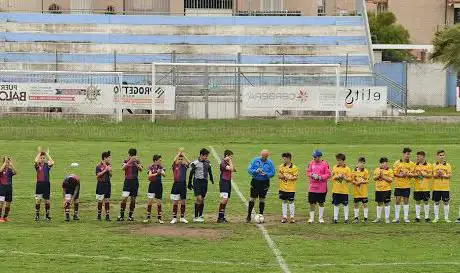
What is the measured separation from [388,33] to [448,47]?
22.7 metres

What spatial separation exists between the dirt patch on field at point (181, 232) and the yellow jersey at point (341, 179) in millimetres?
3483

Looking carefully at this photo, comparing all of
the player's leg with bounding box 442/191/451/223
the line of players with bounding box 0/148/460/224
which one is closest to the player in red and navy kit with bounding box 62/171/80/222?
the line of players with bounding box 0/148/460/224

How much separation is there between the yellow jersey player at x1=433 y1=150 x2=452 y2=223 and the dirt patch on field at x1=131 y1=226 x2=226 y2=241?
605 cm

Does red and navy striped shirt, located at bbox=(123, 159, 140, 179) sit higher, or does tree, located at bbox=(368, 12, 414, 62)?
tree, located at bbox=(368, 12, 414, 62)

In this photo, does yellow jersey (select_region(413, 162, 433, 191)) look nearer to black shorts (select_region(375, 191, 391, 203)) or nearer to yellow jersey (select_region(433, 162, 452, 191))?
yellow jersey (select_region(433, 162, 452, 191))

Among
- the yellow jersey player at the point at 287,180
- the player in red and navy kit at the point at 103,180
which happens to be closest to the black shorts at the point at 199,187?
the yellow jersey player at the point at 287,180

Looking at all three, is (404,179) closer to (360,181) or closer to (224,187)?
(360,181)

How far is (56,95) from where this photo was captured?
2057 inches

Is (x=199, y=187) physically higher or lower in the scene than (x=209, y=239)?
higher

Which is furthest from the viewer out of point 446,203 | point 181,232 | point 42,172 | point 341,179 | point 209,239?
point 446,203

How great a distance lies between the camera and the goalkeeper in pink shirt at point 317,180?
27.2 m

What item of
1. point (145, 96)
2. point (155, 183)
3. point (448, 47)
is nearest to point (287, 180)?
point (155, 183)

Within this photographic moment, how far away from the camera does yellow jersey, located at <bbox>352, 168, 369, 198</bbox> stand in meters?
27.6

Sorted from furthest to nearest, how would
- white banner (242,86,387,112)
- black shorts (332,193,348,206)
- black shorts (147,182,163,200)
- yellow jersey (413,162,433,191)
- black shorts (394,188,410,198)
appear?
white banner (242,86,387,112), black shorts (394,188,410,198), yellow jersey (413,162,433,191), black shorts (332,193,348,206), black shorts (147,182,163,200)
